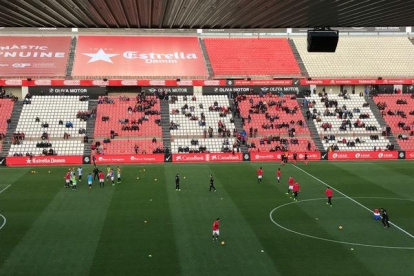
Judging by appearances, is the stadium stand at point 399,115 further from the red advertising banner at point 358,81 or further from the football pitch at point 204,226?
the football pitch at point 204,226

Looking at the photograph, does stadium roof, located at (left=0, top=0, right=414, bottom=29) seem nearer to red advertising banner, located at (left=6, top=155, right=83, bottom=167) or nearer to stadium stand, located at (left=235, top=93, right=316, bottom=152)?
red advertising banner, located at (left=6, top=155, right=83, bottom=167)

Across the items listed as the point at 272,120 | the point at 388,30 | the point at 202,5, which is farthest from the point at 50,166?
the point at 388,30

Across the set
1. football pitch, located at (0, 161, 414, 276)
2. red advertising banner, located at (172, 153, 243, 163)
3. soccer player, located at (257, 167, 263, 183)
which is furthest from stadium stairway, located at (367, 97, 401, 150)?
soccer player, located at (257, 167, 263, 183)

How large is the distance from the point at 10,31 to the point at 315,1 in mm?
69211

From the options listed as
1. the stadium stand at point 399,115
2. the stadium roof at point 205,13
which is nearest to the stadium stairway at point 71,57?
the stadium stand at point 399,115

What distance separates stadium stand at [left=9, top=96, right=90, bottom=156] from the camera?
5356 cm

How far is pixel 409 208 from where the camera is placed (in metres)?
31.3

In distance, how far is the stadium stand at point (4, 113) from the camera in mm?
56031

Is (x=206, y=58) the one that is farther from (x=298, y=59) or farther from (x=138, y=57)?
(x=298, y=59)

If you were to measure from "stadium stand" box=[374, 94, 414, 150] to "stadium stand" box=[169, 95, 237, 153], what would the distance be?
18260mm

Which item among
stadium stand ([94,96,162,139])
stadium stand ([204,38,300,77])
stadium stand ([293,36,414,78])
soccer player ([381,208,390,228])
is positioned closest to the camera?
soccer player ([381,208,390,228])

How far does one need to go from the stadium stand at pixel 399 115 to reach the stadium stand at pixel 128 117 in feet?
86.8

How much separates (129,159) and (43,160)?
8120mm

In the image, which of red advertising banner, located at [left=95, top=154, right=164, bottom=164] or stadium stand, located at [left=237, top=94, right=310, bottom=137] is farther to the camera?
stadium stand, located at [left=237, top=94, right=310, bottom=137]
